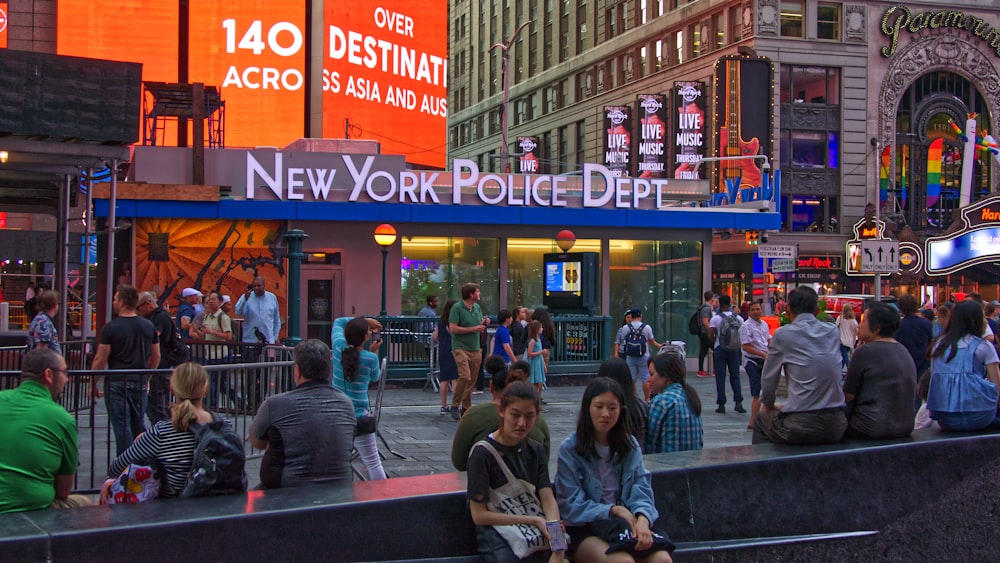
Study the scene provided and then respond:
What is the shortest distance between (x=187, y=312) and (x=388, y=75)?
29.2m

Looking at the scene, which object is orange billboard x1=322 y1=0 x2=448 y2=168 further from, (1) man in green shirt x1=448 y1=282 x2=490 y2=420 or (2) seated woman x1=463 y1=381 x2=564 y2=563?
(2) seated woman x1=463 y1=381 x2=564 y2=563

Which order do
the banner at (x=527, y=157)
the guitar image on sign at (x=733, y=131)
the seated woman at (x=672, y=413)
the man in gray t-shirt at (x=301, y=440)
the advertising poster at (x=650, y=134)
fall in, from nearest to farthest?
the man in gray t-shirt at (x=301, y=440) < the seated woman at (x=672, y=413) < the guitar image on sign at (x=733, y=131) < the advertising poster at (x=650, y=134) < the banner at (x=527, y=157)

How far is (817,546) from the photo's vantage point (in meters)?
7.09

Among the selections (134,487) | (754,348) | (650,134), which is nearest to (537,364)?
(754,348)

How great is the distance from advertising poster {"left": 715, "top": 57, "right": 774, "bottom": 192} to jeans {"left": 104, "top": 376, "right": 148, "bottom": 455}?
41039mm

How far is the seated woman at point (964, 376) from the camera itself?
8.13 m

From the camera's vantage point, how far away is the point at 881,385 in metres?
7.68

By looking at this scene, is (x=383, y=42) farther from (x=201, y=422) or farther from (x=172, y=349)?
(x=201, y=422)

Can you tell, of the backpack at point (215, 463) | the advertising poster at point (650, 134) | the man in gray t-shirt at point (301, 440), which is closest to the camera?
the backpack at point (215, 463)

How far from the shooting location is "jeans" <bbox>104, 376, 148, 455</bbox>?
8867 millimetres

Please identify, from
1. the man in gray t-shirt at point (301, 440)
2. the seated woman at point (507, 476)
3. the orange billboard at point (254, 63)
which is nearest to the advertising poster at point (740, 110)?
the orange billboard at point (254, 63)

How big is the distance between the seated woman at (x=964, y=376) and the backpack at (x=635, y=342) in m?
7.02

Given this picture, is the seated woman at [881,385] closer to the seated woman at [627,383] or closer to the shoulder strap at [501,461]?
the seated woman at [627,383]

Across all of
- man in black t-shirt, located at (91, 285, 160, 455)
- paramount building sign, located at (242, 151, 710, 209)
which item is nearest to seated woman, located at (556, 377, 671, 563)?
man in black t-shirt, located at (91, 285, 160, 455)
